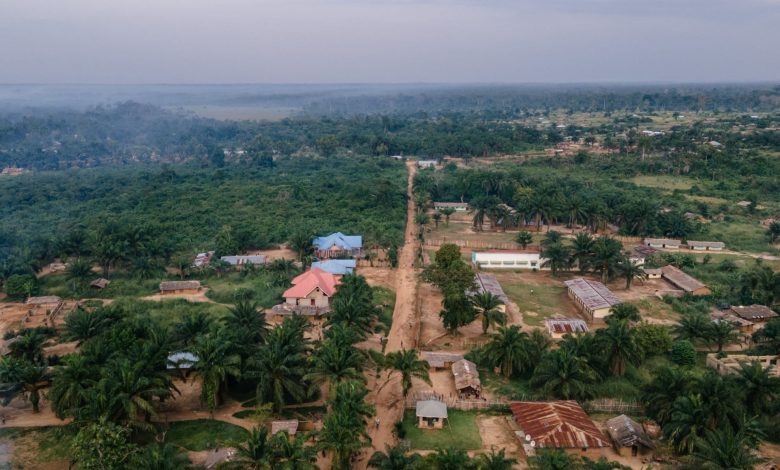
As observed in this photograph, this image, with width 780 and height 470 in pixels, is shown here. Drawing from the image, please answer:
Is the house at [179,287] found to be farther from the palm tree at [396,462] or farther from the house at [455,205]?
the house at [455,205]

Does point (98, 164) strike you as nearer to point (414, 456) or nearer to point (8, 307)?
point (8, 307)

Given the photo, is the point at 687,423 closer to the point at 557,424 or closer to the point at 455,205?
the point at 557,424

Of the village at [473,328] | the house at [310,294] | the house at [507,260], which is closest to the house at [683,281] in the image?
the village at [473,328]

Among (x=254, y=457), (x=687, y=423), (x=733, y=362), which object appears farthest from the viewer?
(x=733, y=362)

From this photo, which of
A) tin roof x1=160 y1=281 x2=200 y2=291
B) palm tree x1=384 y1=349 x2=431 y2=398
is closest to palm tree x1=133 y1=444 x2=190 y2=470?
palm tree x1=384 y1=349 x2=431 y2=398

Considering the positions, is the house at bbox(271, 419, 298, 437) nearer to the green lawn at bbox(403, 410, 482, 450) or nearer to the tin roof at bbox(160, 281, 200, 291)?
the green lawn at bbox(403, 410, 482, 450)

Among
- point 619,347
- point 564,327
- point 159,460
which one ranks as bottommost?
point 564,327

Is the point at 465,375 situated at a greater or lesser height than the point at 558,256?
lesser

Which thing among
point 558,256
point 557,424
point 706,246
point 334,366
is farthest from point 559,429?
point 706,246
